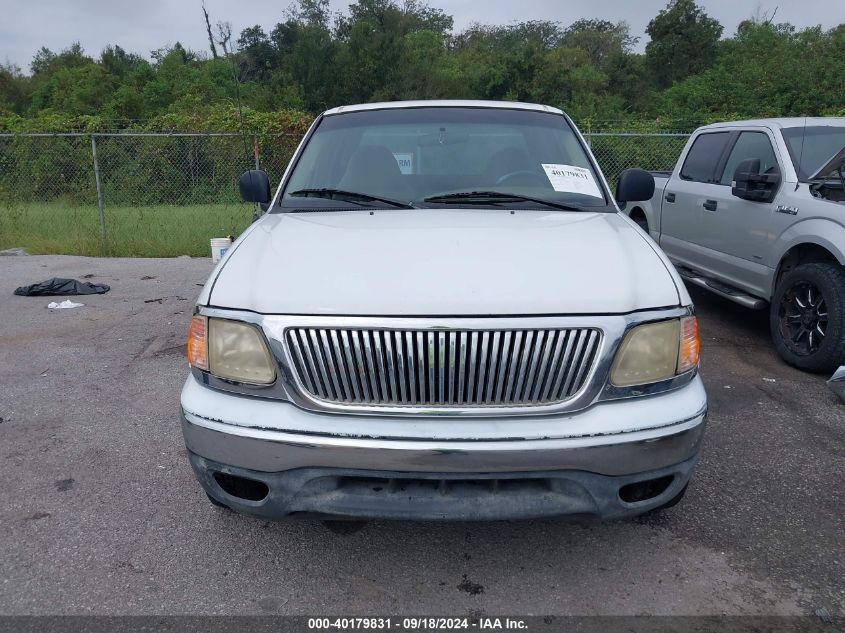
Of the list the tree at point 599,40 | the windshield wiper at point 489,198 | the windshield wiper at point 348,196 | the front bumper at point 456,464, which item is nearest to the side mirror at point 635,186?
the windshield wiper at point 489,198

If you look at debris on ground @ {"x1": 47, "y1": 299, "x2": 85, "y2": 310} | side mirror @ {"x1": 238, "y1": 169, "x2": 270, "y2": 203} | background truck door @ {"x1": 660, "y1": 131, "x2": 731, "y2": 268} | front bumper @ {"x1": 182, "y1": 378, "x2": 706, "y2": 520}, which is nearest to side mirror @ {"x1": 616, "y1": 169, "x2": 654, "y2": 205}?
front bumper @ {"x1": 182, "y1": 378, "x2": 706, "y2": 520}

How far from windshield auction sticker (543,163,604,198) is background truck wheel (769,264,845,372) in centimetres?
219

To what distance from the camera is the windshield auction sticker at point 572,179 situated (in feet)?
11.6

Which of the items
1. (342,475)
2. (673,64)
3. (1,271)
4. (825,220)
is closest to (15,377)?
(342,475)

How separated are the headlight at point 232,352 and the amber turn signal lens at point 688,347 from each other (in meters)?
1.43

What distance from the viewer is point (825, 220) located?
4.76 m

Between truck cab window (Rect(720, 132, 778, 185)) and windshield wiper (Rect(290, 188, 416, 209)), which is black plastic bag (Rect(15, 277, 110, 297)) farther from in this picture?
truck cab window (Rect(720, 132, 778, 185))

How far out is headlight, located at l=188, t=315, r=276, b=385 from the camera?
235cm

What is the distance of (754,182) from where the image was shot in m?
5.36

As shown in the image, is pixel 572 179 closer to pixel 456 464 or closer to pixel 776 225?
pixel 456 464

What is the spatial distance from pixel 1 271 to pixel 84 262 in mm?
1039

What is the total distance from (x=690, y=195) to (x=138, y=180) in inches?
375

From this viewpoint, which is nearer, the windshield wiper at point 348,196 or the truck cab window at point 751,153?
the windshield wiper at point 348,196

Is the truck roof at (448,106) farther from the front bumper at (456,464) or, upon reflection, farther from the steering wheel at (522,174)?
the front bumper at (456,464)
